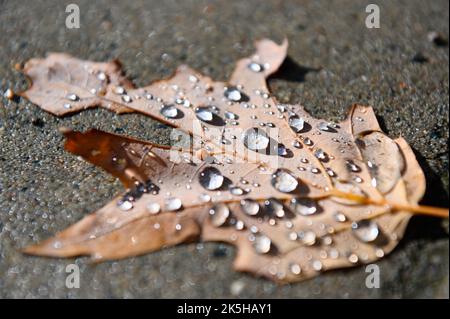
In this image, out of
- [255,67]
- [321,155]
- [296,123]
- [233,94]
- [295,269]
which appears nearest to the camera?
[295,269]

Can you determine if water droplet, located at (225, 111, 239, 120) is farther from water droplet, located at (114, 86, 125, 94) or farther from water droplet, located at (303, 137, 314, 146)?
water droplet, located at (114, 86, 125, 94)

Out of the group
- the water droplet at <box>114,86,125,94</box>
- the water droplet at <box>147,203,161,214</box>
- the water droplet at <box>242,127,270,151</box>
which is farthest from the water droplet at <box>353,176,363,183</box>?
the water droplet at <box>114,86,125,94</box>

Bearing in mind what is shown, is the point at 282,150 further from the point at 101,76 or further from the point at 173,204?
the point at 101,76

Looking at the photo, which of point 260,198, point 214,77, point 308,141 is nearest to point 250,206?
point 260,198

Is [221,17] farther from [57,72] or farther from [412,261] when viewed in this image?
[412,261]
